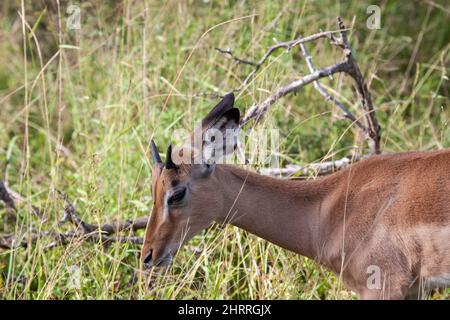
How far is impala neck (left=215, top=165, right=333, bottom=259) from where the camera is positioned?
5.01 meters

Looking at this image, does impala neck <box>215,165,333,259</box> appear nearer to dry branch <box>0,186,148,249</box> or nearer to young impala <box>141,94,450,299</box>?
young impala <box>141,94,450,299</box>

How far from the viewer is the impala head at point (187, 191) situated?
4.82 metres

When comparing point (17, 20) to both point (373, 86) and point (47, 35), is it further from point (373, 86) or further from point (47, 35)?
point (373, 86)

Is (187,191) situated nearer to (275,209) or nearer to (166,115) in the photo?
(275,209)

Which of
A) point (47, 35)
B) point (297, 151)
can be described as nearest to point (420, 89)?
point (297, 151)

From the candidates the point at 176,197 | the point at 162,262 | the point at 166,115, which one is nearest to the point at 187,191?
the point at 176,197

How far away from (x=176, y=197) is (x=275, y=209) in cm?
57

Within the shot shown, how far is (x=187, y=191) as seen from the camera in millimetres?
4875

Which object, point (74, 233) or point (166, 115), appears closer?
point (74, 233)

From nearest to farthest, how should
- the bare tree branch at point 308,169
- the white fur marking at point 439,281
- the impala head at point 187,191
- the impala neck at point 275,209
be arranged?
the white fur marking at point 439,281 < the impala head at point 187,191 < the impala neck at point 275,209 < the bare tree branch at point 308,169

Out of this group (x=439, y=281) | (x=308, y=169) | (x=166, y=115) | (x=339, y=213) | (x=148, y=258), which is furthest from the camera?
(x=166, y=115)

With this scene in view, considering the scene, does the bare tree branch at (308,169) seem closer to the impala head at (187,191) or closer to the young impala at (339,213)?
the young impala at (339,213)

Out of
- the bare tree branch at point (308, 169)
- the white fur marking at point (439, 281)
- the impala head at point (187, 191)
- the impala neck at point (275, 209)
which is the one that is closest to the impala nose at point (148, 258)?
the impala head at point (187, 191)

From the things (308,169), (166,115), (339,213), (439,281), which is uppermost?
(166,115)
